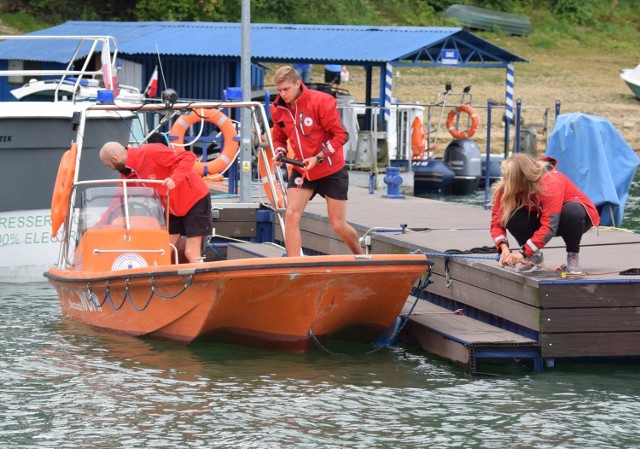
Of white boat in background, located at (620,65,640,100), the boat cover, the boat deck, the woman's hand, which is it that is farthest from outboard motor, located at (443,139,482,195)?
the woman's hand

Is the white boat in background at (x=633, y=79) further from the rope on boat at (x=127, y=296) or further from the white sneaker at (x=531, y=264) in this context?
the rope on boat at (x=127, y=296)

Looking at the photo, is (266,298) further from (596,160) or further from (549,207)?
(596,160)

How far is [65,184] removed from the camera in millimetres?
10766

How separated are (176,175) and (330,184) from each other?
50.0 inches

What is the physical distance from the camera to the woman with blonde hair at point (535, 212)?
9211mm

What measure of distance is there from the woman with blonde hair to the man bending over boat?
2.57 m

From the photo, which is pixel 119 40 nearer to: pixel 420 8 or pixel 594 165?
pixel 594 165

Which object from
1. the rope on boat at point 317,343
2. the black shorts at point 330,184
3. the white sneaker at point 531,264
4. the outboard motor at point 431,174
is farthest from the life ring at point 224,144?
the outboard motor at point 431,174

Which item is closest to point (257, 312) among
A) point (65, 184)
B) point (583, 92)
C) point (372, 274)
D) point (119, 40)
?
point (372, 274)

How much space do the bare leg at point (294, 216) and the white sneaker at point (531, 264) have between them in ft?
6.52

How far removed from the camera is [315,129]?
10336 millimetres

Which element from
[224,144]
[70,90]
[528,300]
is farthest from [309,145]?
[70,90]

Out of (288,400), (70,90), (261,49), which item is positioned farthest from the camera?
(261,49)

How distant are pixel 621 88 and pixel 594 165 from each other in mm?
23022
